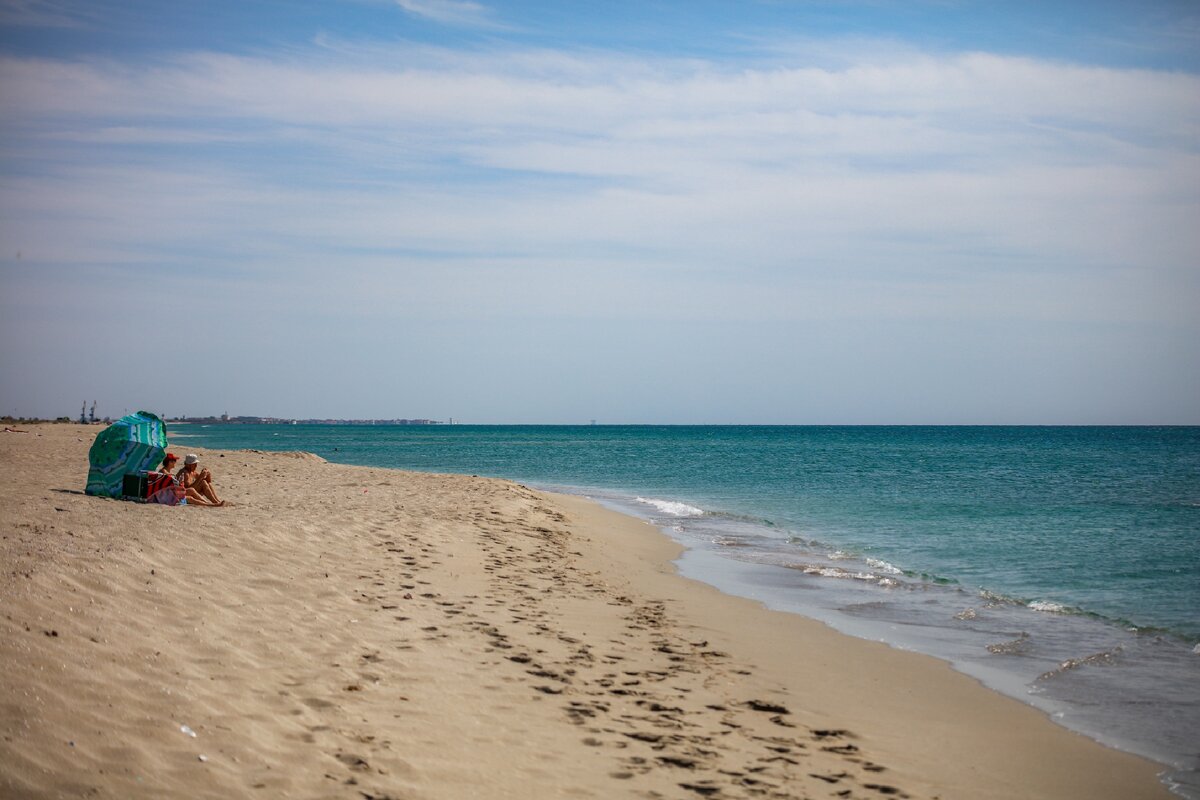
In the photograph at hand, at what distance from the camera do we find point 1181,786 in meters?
6.80

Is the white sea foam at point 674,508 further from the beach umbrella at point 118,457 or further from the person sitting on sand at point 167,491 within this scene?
the beach umbrella at point 118,457

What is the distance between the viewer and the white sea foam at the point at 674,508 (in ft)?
91.1

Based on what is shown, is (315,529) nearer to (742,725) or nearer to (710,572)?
(710,572)

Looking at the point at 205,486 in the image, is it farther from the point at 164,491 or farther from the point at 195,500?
the point at 164,491

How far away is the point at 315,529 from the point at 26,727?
827 centimetres

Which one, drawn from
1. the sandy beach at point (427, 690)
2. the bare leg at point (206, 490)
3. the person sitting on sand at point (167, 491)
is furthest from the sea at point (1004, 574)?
the person sitting on sand at point (167, 491)

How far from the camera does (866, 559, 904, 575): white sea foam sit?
17.0 metres

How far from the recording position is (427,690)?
7.11m

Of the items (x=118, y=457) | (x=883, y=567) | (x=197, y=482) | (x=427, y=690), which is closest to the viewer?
(x=427, y=690)

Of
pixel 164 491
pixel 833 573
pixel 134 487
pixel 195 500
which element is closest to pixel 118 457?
pixel 134 487

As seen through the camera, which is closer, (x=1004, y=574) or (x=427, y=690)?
(x=427, y=690)

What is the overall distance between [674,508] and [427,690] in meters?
22.7

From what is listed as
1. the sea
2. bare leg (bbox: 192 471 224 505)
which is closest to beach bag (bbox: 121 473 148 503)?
bare leg (bbox: 192 471 224 505)

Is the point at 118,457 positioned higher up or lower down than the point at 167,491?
higher up
